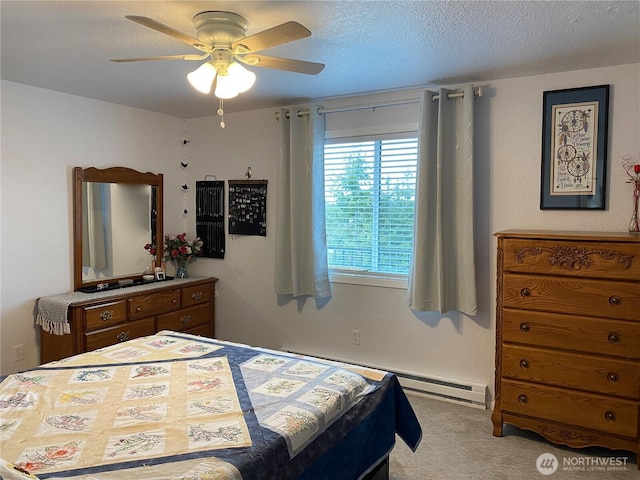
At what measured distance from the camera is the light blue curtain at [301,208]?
394cm

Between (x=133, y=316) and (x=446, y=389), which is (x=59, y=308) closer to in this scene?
(x=133, y=316)

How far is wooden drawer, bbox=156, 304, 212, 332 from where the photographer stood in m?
4.11

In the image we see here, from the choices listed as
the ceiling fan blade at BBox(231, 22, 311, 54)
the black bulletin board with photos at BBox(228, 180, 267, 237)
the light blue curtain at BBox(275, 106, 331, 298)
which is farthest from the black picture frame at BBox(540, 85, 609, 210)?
the black bulletin board with photos at BBox(228, 180, 267, 237)

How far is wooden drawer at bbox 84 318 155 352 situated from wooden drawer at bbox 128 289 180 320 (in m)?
0.07

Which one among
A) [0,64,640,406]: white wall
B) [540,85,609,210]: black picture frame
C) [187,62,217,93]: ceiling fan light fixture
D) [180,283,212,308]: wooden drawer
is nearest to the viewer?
[187,62,217,93]: ceiling fan light fixture

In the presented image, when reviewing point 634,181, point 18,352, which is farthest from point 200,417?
point 634,181

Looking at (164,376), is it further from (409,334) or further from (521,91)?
(521,91)

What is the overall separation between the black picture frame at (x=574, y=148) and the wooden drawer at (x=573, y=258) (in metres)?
0.54

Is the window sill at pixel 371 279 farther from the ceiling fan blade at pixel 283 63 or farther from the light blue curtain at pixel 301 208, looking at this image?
the ceiling fan blade at pixel 283 63

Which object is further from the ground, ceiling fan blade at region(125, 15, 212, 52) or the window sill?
ceiling fan blade at region(125, 15, 212, 52)

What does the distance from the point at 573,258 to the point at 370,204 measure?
5.31ft

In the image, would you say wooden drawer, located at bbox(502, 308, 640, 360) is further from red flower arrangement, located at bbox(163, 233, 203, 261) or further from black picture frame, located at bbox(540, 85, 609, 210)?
red flower arrangement, located at bbox(163, 233, 203, 261)

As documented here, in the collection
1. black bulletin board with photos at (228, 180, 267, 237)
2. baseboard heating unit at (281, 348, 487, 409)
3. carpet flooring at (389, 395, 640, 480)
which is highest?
black bulletin board with photos at (228, 180, 267, 237)

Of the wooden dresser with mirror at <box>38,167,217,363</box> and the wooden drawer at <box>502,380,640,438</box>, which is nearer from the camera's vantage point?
the wooden drawer at <box>502,380,640,438</box>
